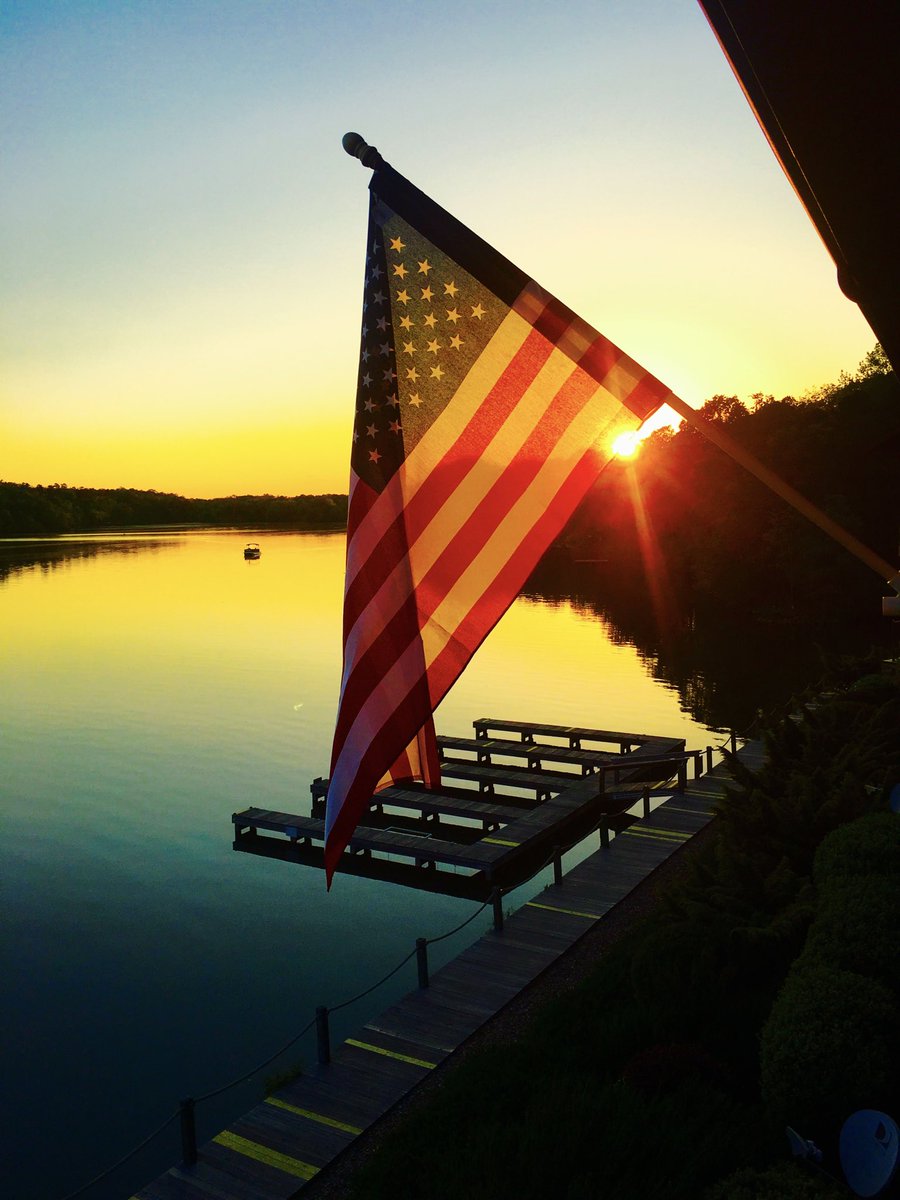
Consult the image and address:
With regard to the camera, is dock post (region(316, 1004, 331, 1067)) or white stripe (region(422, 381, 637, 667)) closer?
white stripe (region(422, 381, 637, 667))

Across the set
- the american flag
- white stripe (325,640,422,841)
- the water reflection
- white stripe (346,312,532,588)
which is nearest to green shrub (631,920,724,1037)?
the american flag

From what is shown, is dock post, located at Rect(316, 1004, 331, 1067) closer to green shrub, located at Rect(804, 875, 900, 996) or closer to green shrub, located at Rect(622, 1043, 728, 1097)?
green shrub, located at Rect(622, 1043, 728, 1097)

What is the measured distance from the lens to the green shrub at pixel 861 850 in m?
11.6

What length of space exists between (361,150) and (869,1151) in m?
9.30

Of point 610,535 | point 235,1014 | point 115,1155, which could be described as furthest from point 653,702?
point 610,535

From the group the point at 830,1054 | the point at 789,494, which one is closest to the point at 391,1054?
the point at 830,1054

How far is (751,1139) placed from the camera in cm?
885

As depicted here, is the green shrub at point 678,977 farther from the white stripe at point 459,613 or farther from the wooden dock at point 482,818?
the wooden dock at point 482,818

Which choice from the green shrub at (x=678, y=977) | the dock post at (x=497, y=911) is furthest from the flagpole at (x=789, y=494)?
the dock post at (x=497, y=911)

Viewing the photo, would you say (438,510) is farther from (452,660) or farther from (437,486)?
(452,660)

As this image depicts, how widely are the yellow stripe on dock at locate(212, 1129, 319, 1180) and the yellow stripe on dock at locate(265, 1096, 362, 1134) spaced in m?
0.67

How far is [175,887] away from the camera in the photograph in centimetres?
2691

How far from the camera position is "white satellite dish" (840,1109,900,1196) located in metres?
7.67

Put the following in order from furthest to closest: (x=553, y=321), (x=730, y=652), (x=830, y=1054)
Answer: (x=730, y=652)
(x=830, y=1054)
(x=553, y=321)
